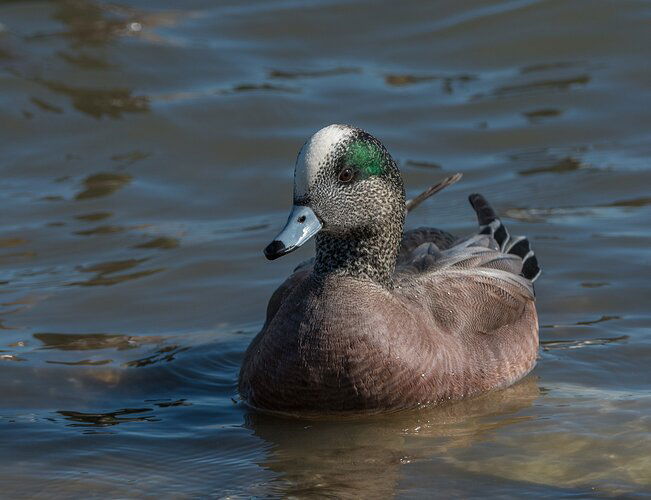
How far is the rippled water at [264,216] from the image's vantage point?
5.89 m

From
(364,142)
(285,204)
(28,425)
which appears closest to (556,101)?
(285,204)

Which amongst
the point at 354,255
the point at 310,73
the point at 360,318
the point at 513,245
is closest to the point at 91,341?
Answer: the point at 354,255

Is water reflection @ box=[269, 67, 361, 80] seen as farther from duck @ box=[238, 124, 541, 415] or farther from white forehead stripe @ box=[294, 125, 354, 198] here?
white forehead stripe @ box=[294, 125, 354, 198]

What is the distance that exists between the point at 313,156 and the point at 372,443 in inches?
53.3

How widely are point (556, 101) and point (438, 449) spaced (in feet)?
20.3

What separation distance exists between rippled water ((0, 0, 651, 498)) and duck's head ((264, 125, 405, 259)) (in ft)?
3.11

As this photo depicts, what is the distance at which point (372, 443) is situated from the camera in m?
6.01

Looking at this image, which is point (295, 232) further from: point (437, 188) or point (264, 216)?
point (264, 216)

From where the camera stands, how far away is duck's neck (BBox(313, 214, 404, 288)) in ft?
20.9

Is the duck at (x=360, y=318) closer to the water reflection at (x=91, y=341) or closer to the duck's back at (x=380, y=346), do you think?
the duck's back at (x=380, y=346)

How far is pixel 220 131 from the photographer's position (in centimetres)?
1124

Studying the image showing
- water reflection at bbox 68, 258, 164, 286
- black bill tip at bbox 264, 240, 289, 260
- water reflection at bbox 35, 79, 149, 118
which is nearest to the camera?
black bill tip at bbox 264, 240, 289, 260

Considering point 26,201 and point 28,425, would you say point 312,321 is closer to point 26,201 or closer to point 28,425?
point 28,425

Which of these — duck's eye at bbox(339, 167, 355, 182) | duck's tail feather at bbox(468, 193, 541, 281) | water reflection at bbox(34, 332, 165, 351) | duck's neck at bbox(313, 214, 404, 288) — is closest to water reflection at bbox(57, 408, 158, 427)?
water reflection at bbox(34, 332, 165, 351)
